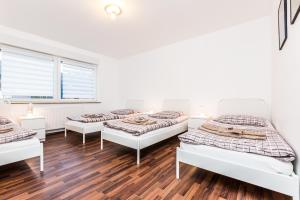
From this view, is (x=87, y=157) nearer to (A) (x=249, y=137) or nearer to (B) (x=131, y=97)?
(A) (x=249, y=137)

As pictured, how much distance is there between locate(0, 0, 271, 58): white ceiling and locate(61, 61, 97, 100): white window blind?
2.67 feet

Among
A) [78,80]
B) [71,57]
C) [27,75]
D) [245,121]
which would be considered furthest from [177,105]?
[27,75]

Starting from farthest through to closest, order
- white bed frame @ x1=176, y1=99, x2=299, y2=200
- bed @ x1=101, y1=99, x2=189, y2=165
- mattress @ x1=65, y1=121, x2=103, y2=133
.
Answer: mattress @ x1=65, y1=121, x2=103, y2=133 < bed @ x1=101, y1=99, x2=189, y2=165 < white bed frame @ x1=176, y1=99, x2=299, y2=200

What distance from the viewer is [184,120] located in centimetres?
381

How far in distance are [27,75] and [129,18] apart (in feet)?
9.66

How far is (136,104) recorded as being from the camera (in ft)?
17.4

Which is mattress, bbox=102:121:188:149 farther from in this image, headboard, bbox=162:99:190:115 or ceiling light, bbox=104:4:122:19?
ceiling light, bbox=104:4:122:19

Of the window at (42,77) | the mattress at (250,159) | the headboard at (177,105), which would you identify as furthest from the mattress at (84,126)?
the mattress at (250,159)

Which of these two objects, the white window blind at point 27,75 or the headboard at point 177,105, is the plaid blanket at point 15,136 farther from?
the headboard at point 177,105

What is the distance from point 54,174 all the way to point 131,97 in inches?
150

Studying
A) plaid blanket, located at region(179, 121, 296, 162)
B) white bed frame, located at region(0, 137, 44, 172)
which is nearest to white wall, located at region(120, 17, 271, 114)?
plaid blanket, located at region(179, 121, 296, 162)

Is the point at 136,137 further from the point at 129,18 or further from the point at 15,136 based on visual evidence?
the point at 129,18

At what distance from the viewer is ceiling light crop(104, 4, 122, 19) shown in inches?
105

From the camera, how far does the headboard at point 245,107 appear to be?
311 centimetres
